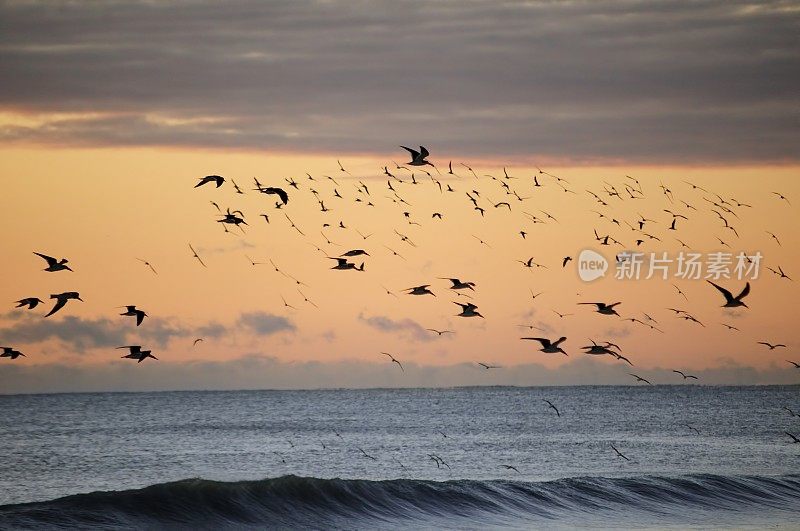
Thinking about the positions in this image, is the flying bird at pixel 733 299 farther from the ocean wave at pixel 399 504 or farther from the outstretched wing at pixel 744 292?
the ocean wave at pixel 399 504

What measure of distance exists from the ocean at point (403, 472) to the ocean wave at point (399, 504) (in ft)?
0.31

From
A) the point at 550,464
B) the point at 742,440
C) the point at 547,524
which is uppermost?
the point at 742,440

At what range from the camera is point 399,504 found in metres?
44.8

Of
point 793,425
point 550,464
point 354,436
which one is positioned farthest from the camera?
point 793,425

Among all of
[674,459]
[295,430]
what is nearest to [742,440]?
[674,459]

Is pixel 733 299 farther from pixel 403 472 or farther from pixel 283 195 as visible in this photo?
pixel 403 472

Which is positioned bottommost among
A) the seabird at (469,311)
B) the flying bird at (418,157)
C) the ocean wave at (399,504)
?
the ocean wave at (399,504)

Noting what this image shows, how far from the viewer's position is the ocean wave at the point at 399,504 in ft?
132

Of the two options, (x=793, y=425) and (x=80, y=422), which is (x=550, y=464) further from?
(x=80, y=422)

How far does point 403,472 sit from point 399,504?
44.4 ft

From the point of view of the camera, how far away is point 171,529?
38.9m

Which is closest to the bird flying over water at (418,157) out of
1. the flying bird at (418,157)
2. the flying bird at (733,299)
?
the flying bird at (418,157)

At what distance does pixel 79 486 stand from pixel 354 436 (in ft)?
128

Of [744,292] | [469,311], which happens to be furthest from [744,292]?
[469,311]
